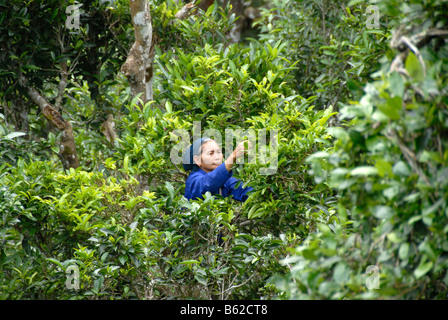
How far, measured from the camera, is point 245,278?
3650 millimetres

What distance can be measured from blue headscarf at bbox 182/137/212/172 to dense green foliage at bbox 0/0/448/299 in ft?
0.34

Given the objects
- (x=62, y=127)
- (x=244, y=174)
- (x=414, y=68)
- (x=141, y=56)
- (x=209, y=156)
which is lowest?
(x=244, y=174)

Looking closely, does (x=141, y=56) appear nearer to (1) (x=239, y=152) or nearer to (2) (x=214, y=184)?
(2) (x=214, y=184)

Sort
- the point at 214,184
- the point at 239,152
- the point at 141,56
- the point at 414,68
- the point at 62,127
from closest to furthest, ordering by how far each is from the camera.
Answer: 1. the point at 414,68
2. the point at 239,152
3. the point at 214,184
4. the point at 141,56
5. the point at 62,127

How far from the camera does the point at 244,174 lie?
3533 mm

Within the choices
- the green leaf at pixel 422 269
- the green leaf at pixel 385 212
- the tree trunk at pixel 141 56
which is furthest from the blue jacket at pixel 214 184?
the green leaf at pixel 422 269

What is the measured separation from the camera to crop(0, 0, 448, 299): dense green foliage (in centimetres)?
184

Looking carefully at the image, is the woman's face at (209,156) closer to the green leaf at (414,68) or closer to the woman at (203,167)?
the woman at (203,167)

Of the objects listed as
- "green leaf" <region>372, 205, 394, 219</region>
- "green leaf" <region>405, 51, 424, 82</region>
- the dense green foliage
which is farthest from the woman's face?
"green leaf" <region>405, 51, 424, 82</region>

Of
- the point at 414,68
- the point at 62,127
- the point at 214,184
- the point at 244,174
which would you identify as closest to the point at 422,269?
the point at 414,68

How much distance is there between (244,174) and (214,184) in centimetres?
36

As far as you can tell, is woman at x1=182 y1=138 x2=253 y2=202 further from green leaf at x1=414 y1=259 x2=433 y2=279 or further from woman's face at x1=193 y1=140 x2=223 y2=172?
green leaf at x1=414 y1=259 x2=433 y2=279

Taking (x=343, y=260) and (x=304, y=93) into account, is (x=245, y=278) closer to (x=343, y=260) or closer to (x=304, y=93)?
(x=343, y=260)

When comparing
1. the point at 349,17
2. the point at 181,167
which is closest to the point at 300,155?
the point at 181,167
